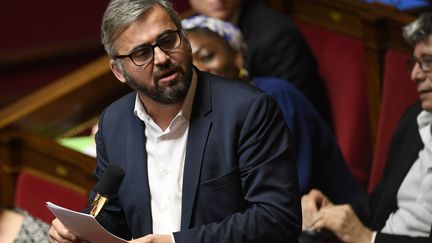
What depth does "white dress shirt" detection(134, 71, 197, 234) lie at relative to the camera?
113 centimetres

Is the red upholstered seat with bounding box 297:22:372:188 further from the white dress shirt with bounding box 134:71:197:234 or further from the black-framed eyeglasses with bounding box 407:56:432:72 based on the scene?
the white dress shirt with bounding box 134:71:197:234

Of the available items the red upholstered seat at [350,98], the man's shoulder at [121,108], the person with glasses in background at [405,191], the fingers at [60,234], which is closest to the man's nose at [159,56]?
the man's shoulder at [121,108]

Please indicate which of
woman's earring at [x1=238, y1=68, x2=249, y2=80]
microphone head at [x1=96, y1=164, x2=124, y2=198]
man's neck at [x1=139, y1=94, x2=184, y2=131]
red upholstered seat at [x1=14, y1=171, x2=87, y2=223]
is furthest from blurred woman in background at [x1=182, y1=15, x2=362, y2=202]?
microphone head at [x1=96, y1=164, x2=124, y2=198]

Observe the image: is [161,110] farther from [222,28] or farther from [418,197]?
[222,28]

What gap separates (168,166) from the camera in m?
1.14

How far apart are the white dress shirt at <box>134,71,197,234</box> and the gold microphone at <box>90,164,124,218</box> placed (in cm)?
8

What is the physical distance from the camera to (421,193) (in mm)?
1412

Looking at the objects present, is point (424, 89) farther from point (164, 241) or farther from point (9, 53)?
point (9, 53)

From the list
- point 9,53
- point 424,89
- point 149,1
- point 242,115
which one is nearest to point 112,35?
point 149,1

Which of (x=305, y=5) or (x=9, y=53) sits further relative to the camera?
(x=9, y=53)

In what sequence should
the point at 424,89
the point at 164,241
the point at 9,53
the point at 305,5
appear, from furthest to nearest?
1. the point at 9,53
2. the point at 305,5
3. the point at 424,89
4. the point at 164,241

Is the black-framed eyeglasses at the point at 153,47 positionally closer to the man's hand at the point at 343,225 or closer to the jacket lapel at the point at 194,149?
the jacket lapel at the point at 194,149

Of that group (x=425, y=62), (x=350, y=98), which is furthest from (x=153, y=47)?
(x=350, y=98)

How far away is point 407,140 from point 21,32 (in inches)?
59.7
